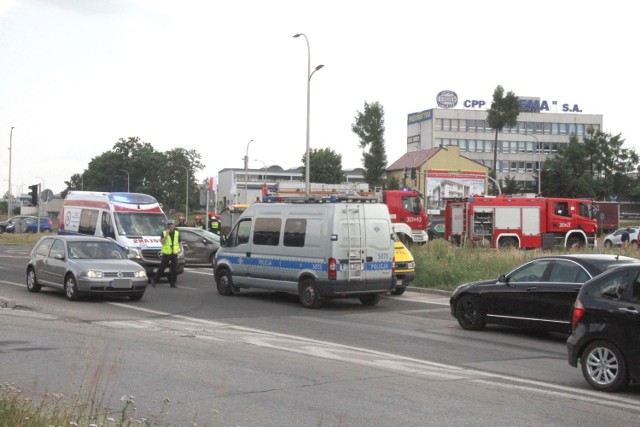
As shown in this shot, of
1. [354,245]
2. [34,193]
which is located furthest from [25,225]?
[354,245]

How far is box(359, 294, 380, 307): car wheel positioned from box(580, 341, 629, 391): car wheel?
9.15 metres

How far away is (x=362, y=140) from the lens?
94.1 metres

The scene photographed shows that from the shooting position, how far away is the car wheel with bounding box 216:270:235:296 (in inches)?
777

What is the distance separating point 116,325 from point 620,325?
8.66 meters

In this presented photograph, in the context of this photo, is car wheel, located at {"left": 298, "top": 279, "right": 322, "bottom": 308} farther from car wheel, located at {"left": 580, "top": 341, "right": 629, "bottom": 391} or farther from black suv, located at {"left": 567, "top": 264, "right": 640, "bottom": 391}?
car wheel, located at {"left": 580, "top": 341, "right": 629, "bottom": 391}

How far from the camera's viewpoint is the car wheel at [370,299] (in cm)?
1809

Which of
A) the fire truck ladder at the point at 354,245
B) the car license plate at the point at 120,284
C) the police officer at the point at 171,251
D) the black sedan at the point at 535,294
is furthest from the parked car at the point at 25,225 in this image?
the black sedan at the point at 535,294

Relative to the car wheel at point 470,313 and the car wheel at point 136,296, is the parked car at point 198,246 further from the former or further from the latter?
the car wheel at point 470,313

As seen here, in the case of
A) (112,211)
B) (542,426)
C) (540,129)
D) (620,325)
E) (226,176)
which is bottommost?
(542,426)

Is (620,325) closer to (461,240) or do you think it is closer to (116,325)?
(116,325)

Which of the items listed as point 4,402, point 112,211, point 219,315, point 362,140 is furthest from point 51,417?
point 362,140

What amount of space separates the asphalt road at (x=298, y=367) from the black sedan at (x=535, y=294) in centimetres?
32

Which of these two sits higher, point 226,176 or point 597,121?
point 597,121

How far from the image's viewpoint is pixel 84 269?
57.2 ft
